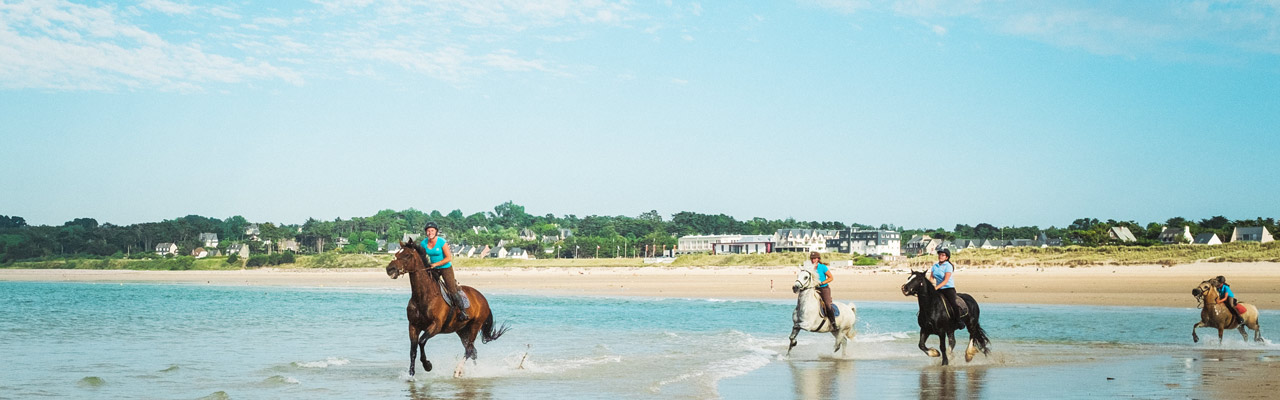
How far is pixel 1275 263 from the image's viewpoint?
39.4 metres

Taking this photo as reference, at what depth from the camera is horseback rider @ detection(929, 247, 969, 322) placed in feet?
42.8

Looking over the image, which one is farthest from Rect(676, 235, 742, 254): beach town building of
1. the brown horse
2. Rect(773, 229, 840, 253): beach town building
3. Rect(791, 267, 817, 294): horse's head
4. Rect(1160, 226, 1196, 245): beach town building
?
the brown horse

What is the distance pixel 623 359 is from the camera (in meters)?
15.1

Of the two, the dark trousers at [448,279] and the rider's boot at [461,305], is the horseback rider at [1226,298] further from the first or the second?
the dark trousers at [448,279]

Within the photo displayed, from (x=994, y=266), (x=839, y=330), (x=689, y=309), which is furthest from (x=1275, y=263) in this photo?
(x=839, y=330)

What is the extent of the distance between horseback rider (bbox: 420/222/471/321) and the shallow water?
1054mm

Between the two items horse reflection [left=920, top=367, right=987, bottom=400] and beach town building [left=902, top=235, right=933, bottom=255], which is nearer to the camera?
horse reflection [left=920, top=367, right=987, bottom=400]

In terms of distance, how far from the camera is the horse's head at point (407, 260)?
1083 centimetres

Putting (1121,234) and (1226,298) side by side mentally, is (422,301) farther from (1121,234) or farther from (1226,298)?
(1121,234)

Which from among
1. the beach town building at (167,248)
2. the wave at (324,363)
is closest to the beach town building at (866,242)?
the beach town building at (167,248)

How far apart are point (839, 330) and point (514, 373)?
17.5ft

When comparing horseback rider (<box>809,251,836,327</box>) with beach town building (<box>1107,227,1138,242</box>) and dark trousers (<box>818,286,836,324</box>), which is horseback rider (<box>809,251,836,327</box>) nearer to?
dark trousers (<box>818,286,836,324</box>)

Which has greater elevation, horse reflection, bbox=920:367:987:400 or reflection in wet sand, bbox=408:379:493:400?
horse reflection, bbox=920:367:987:400

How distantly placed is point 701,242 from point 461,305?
13678 centimetres
